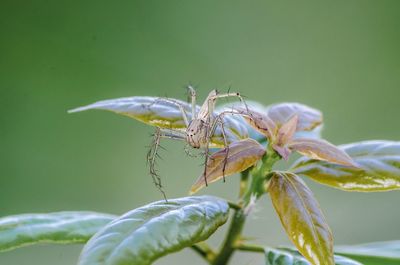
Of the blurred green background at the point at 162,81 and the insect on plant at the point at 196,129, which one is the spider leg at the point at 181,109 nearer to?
the insect on plant at the point at 196,129

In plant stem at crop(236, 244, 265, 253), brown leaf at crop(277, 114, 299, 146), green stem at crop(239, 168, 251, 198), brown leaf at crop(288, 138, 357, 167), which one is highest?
brown leaf at crop(277, 114, 299, 146)

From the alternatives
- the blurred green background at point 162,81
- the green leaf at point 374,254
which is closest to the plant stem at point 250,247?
the green leaf at point 374,254

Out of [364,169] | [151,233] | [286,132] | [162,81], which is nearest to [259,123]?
[286,132]

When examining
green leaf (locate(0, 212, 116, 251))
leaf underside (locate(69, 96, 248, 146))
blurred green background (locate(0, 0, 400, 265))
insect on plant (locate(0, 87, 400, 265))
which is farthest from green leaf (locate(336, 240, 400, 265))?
blurred green background (locate(0, 0, 400, 265))

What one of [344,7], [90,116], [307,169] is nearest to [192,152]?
[307,169]

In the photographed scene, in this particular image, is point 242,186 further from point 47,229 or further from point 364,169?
point 47,229

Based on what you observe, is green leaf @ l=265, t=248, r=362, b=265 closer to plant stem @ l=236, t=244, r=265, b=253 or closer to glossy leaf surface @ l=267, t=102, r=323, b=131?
plant stem @ l=236, t=244, r=265, b=253

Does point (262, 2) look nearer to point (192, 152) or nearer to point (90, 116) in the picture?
point (90, 116)
